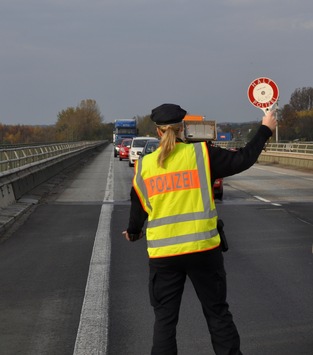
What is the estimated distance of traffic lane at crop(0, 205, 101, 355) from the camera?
5.07m

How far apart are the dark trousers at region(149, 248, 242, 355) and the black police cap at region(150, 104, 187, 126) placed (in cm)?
84

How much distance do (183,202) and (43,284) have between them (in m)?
3.85

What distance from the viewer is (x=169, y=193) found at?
3.64 meters

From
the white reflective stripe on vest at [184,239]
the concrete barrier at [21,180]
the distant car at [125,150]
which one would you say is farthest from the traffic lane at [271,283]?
the distant car at [125,150]

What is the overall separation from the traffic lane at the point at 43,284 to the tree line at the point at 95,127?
29.2 m

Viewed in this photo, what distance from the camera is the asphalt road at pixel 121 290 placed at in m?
4.97

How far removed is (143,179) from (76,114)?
183083 mm

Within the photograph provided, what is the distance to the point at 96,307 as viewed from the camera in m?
5.99

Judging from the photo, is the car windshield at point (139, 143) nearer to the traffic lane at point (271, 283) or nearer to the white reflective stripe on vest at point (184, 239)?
the traffic lane at point (271, 283)

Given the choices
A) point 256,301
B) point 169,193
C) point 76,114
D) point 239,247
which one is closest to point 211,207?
point 169,193

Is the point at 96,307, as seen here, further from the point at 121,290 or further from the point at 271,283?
the point at 271,283

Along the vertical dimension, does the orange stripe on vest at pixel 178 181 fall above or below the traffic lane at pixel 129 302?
above

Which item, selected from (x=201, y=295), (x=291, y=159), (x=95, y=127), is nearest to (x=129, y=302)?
(x=201, y=295)

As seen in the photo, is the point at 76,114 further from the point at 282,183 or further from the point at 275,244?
the point at 275,244
